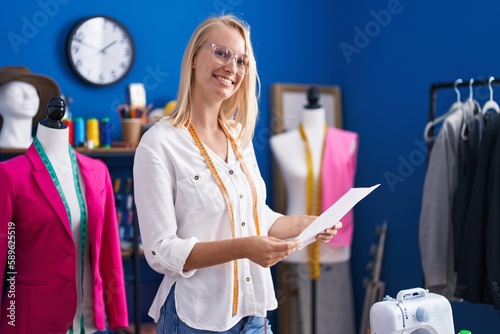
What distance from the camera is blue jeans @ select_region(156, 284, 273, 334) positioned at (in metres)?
1.66

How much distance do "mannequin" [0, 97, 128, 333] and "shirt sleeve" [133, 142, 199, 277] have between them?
0.57 meters

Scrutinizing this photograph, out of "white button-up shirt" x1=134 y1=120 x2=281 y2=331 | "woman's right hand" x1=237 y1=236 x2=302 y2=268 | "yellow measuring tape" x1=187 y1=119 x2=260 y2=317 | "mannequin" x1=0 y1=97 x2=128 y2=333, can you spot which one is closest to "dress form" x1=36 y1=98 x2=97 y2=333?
"mannequin" x1=0 y1=97 x2=128 y2=333

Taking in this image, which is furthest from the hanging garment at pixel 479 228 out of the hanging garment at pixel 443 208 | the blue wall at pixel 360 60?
the blue wall at pixel 360 60

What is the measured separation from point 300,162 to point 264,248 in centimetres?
202

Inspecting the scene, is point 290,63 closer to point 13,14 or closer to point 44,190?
point 13,14

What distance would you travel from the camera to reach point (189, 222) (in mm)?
1684

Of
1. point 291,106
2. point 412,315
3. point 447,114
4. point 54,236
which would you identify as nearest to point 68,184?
point 54,236

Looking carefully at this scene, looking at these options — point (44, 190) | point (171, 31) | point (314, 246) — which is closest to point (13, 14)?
point (171, 31)

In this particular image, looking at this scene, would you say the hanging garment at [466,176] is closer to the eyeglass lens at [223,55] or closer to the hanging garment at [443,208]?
the hanging garment at [443,208]

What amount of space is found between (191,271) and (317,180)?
195cm

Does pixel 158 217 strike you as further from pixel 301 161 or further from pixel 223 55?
pixel 301 161

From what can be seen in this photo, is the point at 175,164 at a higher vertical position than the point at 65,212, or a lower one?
higher

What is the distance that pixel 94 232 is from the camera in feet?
7.23

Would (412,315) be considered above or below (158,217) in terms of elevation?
below
